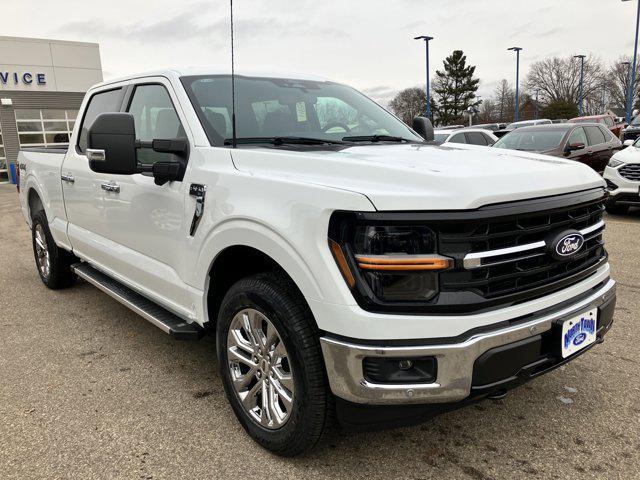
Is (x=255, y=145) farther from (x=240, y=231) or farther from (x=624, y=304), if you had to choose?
(x=624, y=304)

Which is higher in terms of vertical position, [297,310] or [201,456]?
[297,310]

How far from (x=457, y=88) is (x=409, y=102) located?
634 cm

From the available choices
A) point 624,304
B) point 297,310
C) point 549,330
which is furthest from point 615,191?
point 297,310

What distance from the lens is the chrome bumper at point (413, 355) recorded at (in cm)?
201

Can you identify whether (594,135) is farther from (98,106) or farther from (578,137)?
(98,106)

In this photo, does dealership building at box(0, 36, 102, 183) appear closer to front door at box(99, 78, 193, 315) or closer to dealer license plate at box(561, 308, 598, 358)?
front door at box(99, 78, 193, 315)

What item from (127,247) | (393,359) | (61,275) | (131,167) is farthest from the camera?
(61,275)

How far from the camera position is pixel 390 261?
2010 mm

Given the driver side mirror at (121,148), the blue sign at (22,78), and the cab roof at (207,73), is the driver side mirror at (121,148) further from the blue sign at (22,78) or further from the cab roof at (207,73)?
the blue sign at (22,78)

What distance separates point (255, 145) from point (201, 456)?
1629 millimetres

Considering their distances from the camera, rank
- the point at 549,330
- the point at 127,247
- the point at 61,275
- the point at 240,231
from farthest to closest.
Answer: the point at 61,275
the point at 127,247
the point at 240,231
the point at 549,330

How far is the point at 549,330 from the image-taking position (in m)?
2.25

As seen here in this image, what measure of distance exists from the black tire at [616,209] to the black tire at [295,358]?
Result: 29.6 ft

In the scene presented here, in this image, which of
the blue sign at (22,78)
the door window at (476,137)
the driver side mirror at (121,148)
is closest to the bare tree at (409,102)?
the blue sign at (22,78)
